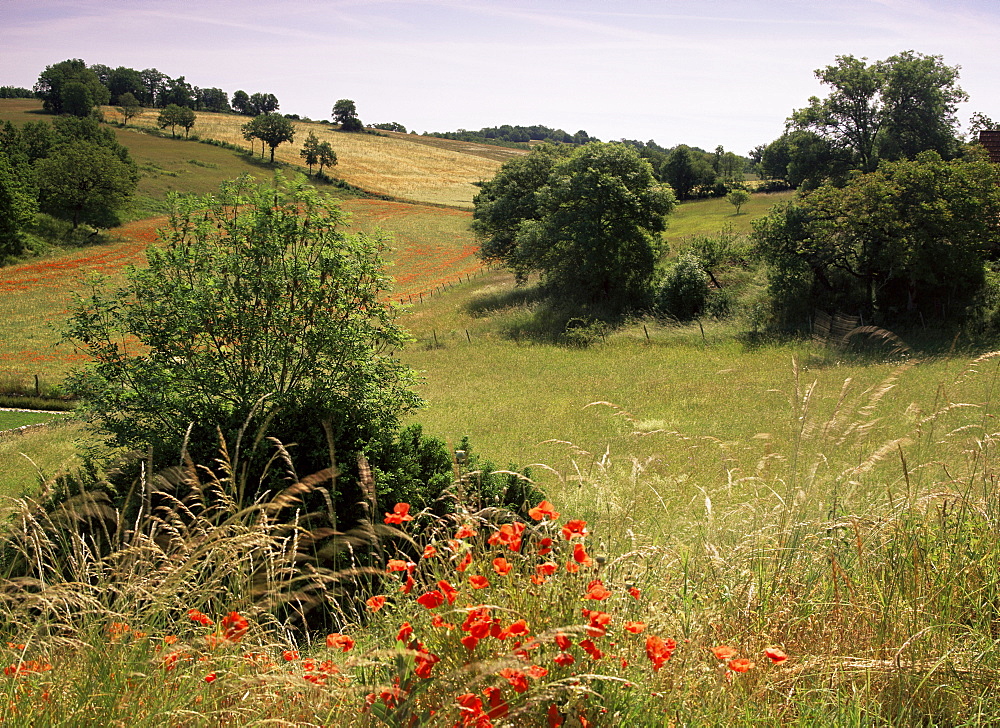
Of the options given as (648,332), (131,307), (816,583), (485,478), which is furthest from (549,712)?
(648,332)

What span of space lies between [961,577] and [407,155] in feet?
368

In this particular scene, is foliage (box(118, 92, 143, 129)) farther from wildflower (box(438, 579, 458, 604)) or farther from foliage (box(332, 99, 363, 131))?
wildflower (box(438, 579, 458, 604))

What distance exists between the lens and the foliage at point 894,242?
70.7 ft

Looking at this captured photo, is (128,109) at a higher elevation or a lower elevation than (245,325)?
higher

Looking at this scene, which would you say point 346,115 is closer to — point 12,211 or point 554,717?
point 12,211

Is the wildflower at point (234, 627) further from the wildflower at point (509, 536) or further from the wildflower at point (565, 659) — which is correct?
the wildflower at point (565, 659)

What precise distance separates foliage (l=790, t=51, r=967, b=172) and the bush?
485 inches

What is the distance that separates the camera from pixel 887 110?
1366 inches

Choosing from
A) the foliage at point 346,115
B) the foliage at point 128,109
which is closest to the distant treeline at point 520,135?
the foliage at point 346,115

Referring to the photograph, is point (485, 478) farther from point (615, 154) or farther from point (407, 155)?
point (407, 155)

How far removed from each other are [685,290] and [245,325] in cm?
2259

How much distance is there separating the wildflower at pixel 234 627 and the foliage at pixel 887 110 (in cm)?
3847

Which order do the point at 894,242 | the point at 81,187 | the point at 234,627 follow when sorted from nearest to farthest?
the point at 234,627 < the point at 894,242 < the point at 81,187

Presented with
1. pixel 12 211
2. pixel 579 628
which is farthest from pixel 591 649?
pixel 12 211
